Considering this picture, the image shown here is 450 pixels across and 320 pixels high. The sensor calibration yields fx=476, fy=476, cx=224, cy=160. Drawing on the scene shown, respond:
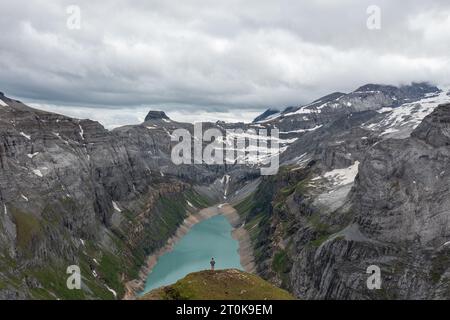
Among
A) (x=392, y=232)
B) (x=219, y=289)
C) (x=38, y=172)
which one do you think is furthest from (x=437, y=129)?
(x=38, y=172)

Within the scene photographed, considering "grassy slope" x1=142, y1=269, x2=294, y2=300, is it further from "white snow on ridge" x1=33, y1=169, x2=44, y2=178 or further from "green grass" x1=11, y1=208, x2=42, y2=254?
"white snow on ridge" x1=33, y1=169, x2=44, y2=178

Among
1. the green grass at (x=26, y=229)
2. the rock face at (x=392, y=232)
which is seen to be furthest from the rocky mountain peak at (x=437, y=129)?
the green grass at (x=26, y=229)

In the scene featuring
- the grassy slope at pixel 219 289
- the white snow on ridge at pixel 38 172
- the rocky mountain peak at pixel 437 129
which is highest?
the rocky mountain peak at pixel 437 129

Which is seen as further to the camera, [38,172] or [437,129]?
[38,172]

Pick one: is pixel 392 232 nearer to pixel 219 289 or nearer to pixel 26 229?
pixel 219 289

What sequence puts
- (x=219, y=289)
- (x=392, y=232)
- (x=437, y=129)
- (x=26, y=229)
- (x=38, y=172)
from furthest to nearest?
(x=38, y=172) < (x=26, y=229) < (x=437, y=129) < (x=392, y=232) < (x=219, y=289)

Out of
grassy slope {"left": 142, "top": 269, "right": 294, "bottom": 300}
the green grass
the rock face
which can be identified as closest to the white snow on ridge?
the green grass

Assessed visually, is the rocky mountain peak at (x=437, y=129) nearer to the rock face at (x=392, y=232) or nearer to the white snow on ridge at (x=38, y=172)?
the rock face at (x=392, y=232)

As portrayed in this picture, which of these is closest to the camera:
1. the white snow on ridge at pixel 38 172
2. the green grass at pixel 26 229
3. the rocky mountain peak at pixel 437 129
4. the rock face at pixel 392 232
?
the rock face at pixel 392 232
